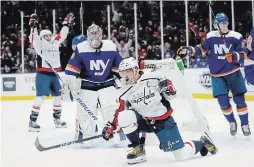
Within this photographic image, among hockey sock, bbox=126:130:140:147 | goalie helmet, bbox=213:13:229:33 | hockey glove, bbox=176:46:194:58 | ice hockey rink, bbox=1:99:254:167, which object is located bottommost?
ice hockey rink, bbox=1:99:254:167

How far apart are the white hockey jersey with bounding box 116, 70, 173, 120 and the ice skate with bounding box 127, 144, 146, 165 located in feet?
0.78

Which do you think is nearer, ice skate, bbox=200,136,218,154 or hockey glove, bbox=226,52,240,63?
ice skate, bbox=200,136,218,154

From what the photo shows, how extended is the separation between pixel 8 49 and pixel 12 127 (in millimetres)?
4780

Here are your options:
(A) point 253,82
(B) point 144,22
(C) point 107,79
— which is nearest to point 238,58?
(A) point 253,82

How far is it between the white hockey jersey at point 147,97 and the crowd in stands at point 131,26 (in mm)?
5431

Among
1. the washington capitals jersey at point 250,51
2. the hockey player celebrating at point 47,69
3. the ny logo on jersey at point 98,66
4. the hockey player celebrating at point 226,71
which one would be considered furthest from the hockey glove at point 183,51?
the hockey player celebrating at point 47,69

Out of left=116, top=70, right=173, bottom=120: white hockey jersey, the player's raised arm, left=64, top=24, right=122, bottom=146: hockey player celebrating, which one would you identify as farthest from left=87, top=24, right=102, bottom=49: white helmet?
the player's raised arm

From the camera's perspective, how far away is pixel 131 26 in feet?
34.1

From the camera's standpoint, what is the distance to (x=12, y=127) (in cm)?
565

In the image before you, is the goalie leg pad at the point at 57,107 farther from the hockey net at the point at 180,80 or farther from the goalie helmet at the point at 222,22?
the goalie helmet at the point at 222,22

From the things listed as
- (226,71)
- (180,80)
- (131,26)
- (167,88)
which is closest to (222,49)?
(226,71)

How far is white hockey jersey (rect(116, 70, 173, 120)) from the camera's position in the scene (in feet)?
11.0

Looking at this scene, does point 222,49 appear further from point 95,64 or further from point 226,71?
point 95,64

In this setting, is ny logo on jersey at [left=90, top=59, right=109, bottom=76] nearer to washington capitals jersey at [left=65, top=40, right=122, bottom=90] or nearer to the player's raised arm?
washington capitals jersey at [left=65, top=40, right=122, bottom=90]
